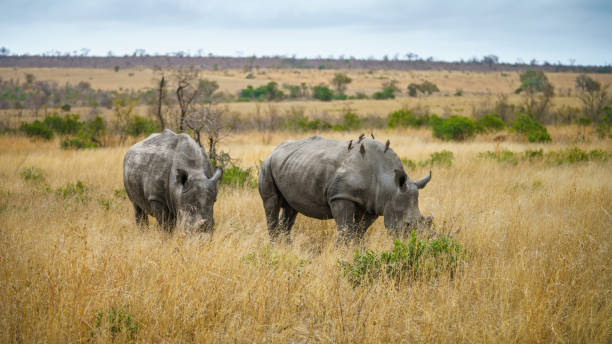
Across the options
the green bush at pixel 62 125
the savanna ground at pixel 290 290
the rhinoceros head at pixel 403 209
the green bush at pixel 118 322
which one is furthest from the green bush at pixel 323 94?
the green bush at pixel 118 322

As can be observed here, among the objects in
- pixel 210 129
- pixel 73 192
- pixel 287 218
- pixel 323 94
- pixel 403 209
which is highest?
pixel 323 94

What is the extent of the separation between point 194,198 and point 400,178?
243cm

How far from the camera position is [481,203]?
7.41 metres

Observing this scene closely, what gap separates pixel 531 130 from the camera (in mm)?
16750

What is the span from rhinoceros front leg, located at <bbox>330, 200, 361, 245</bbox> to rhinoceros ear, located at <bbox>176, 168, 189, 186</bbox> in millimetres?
1829

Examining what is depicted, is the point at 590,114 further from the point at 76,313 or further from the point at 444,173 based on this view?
the point at 76,313

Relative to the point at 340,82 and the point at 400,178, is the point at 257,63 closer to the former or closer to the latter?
the point at 340,82

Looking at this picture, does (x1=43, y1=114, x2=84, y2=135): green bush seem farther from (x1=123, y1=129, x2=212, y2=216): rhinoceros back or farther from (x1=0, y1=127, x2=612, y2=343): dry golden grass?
(x1=123, y1=129, x2=212, y2=216): rhinoceros back

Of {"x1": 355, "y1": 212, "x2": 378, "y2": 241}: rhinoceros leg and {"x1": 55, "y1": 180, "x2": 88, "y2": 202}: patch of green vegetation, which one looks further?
{"x1": 55, "y1": 180, "x2": 88, "y2": 202}: patch of green vegetation

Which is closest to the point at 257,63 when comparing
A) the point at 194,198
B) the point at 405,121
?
the point at 405,121

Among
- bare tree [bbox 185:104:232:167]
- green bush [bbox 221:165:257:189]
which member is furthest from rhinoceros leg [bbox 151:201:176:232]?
green bush [bbox 221:165:257:189]

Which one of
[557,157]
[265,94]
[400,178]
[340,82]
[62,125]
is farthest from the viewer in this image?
[340,82]

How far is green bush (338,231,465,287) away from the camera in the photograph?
423cm

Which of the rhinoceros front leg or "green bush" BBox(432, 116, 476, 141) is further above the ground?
"green bush" BBox(432, 116, 476, 141)
